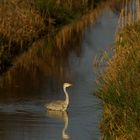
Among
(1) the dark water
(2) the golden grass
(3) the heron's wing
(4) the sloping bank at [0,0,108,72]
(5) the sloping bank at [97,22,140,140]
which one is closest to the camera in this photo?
(5) the sloping bank at [97,22,140,140]

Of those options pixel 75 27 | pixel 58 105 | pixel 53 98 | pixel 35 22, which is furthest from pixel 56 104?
pixel 75 27

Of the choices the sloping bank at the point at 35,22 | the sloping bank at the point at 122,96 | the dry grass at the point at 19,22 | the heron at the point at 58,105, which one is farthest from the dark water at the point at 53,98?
the dry grass at the point at 19,22

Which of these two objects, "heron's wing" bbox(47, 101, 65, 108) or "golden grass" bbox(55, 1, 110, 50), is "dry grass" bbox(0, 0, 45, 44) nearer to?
"golden grass" bbox(55, 1, 110, 50)

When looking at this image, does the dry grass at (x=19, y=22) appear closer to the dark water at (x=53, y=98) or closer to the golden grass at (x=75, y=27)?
the golden grass at (x=75, y=27)

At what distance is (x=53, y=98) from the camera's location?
15734mm

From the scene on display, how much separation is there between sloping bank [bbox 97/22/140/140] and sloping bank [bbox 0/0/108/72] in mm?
6605

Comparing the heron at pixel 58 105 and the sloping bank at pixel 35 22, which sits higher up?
the sloping bank at pixel 35 22

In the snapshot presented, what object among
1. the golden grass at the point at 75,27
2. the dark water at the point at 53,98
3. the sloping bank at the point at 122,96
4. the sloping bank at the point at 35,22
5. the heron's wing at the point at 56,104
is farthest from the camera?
the golden grass at the point at 75,27

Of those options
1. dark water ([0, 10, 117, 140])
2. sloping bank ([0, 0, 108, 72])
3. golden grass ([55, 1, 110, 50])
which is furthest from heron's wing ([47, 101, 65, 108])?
golden grass ([55, 1, 110, 50])

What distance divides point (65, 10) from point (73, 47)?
4525 millimetres

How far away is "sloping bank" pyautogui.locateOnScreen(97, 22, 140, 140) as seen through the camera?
10250 mm

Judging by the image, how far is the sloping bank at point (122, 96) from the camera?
1025 cm

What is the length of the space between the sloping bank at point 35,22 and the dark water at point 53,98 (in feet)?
3.14

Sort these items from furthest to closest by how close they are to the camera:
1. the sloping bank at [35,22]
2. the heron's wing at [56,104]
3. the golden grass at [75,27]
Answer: the golden grass at [75,27]
the sloping bank at [35,22]
the heron's wing at [56,104]
